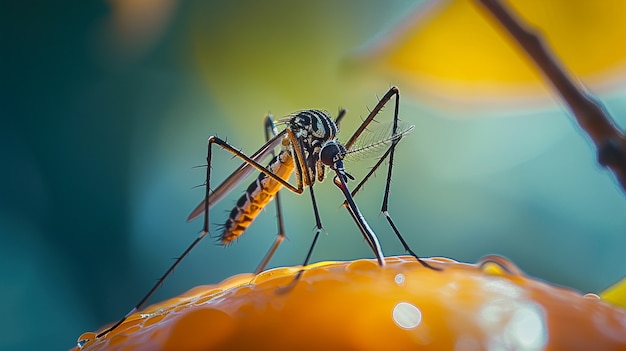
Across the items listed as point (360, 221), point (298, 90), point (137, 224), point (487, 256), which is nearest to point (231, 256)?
point (137, 224)

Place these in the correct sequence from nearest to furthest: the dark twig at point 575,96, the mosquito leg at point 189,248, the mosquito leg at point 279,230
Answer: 1. the dark twig at point 575,96
2. the mosquito leg at point 189,248
3. the mosquito leg at point 279,230

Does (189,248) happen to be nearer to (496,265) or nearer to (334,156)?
(334,156)

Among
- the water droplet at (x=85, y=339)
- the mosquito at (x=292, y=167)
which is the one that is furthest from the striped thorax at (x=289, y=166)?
the water droplet at (x=85, y=339)

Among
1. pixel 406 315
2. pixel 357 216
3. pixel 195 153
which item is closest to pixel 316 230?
pixel 357 216

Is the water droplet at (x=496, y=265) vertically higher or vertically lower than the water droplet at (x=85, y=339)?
lower

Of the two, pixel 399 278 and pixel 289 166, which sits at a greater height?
pixel 289 166

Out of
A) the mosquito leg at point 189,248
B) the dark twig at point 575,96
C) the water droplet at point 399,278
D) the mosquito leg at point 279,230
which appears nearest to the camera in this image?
the dark twig at point 575,96

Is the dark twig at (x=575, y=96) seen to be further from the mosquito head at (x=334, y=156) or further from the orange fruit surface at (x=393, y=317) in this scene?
the mosquito head at (x=334, y=156)
